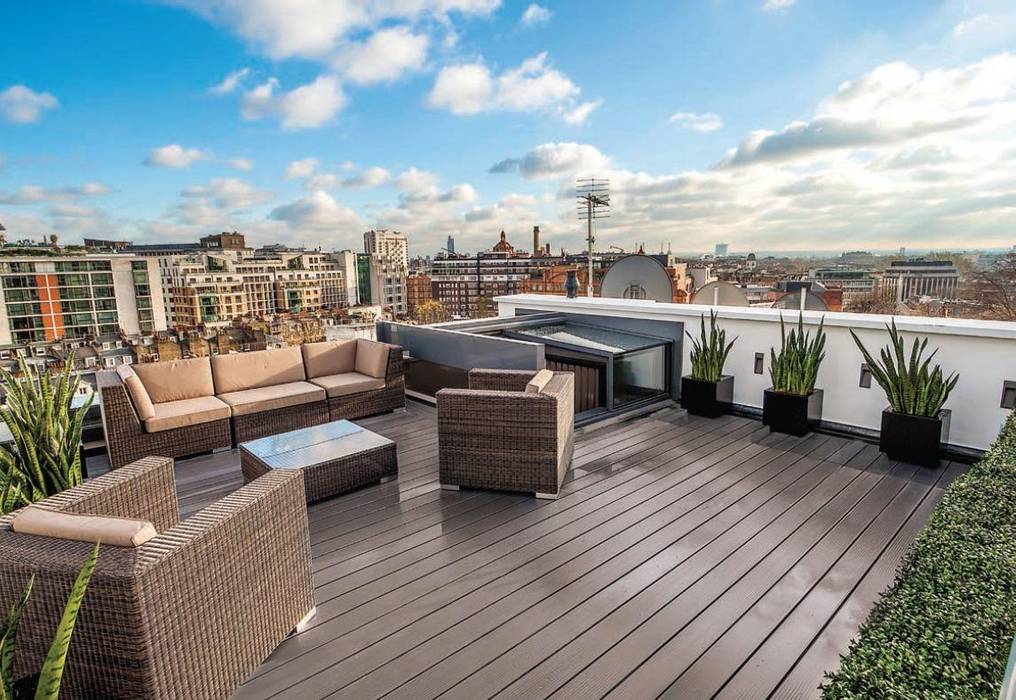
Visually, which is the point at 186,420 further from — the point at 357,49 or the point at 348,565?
the point at 357,49

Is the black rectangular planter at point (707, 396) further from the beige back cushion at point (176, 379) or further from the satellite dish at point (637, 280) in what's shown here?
the beige back cushion at point (176, 379)

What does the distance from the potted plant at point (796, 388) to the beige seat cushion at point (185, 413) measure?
15.0ft

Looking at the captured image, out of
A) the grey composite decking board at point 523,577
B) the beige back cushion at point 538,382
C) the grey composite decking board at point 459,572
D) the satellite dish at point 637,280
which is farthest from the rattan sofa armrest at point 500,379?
the satellite dish at point 637,280

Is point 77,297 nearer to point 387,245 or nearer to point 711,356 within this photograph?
point 711,356

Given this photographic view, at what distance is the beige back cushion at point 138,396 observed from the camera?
3.81 meters

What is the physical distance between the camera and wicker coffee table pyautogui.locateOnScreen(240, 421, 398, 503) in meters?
3.15

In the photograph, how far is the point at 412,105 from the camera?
441 inches

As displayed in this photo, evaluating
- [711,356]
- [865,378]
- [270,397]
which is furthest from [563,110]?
[270,397]

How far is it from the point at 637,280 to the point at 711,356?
13.7 ft

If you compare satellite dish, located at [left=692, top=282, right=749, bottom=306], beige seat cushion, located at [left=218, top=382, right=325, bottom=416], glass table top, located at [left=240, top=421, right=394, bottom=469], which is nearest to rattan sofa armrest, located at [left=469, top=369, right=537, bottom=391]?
glass table top, located at [left=240, top=421, right=394, bottom=469]

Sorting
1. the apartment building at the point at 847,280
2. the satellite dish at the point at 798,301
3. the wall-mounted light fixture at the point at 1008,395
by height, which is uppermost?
the apartment building at the point at 847,280

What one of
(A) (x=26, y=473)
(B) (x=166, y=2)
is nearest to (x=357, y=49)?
(B) (x=166, y=2)

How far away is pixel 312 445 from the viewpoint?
349 centimetres

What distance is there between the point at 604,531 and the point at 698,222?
13.0 metres
